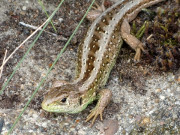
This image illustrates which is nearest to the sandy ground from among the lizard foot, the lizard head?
the lizard foot

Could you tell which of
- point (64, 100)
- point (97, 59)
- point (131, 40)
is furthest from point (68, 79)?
point (131, 40)

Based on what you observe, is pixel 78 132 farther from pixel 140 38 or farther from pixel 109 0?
pixel 109 0

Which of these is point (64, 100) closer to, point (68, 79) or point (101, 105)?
point (101, 105)

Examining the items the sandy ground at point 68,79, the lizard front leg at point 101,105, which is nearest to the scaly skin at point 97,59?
the lizard front leg at point 101,105

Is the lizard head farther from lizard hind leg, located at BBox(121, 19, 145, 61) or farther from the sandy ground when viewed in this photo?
lizard hind leg, located at BBox(121, 19, 145, 61)

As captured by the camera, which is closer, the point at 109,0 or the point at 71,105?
the point at 71,105

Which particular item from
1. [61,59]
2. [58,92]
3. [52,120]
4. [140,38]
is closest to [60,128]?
[52,120]

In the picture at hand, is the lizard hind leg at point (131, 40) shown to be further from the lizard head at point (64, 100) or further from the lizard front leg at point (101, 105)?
the lizard head at point (64, 100)
